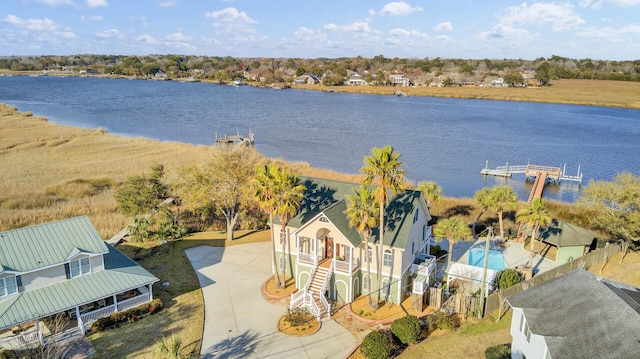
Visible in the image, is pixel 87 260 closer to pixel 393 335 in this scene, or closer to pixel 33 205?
pixel 393 335

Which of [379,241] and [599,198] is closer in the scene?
[379,241]

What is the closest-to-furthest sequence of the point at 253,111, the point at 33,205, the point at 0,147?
1. the point at 33,205
2. the point at 0,147
3. the point at 253,111

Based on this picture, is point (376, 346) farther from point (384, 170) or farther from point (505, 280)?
point (505, 280)

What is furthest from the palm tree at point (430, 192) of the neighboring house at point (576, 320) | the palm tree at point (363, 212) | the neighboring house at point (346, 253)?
the neighboring house at point (576, 320)

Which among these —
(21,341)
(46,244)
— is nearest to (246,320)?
(21,341)

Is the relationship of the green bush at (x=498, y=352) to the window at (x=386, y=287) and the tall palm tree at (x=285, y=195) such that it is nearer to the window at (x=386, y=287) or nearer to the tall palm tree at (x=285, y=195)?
the window at (x=386, y=287)

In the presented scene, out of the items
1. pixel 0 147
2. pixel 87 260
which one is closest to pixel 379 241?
pixel 87 260
